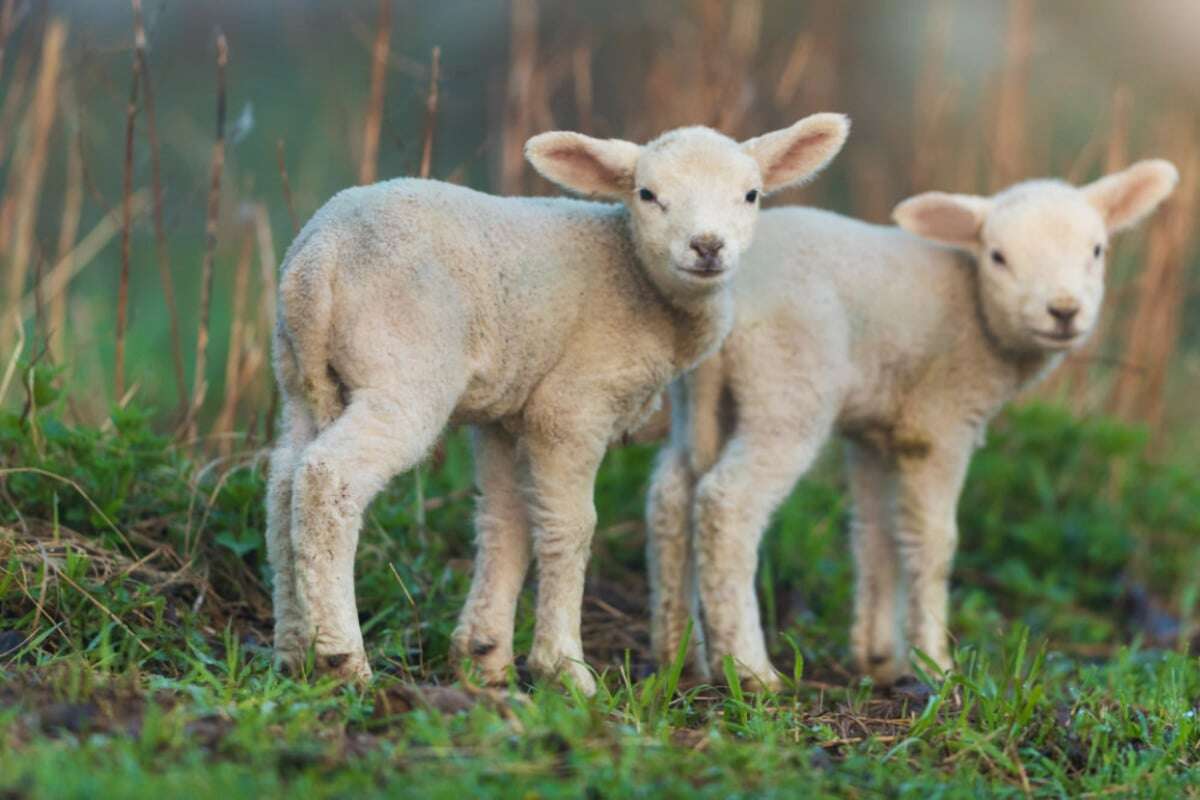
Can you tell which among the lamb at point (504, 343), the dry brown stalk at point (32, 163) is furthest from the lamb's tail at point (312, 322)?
the dry brown stalk at point (32, 163)

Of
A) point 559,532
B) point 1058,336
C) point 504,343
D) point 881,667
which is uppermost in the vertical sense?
point 1058,336

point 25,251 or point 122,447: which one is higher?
point 25,251

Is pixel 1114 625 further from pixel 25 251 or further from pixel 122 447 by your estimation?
pixel 25 251

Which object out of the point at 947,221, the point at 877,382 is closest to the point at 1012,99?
the point at 947,221

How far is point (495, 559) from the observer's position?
182 inches

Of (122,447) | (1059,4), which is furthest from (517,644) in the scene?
(1059,4)

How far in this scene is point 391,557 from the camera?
17.1ft

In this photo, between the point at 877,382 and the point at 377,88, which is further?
the point at 377,88

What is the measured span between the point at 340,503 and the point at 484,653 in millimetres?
909

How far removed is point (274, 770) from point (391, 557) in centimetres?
221

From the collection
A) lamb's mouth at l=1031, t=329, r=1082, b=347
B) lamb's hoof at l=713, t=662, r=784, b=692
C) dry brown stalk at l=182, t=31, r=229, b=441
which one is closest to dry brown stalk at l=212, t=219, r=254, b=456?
dry brown stalk at l=182, t=31, r=229, b=441

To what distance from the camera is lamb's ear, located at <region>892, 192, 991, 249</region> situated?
18.9ft

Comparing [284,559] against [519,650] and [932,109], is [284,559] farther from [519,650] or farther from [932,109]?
[932,109]

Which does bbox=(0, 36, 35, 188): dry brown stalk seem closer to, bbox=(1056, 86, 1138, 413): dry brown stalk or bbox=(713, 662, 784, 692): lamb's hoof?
bbox=(713, 662, 784, 692): lamb's hoof
